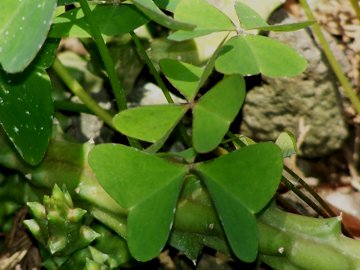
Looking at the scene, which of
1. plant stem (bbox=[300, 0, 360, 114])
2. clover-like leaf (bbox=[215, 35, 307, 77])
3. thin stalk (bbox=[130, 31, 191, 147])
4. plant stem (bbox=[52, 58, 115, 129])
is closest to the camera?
clover-like leaf (bbox=[215, 35, 307, 77])

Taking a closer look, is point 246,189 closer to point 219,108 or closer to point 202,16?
point 219,108

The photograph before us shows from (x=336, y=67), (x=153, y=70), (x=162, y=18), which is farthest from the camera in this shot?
(x=336, y=67)

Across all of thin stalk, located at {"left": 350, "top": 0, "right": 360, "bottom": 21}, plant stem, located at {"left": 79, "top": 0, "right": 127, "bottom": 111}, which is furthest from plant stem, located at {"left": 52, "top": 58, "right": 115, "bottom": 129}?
thin stalk, located at {"left": 350, "top": 0, "right": 360, "bottom": 21}

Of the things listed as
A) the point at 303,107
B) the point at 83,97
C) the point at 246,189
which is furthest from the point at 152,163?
the point at 303,107

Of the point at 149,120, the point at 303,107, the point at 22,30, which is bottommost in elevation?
the point at 303,107

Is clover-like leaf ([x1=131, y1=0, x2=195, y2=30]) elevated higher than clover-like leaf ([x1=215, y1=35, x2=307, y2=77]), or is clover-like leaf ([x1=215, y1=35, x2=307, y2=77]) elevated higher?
clover-like leaf ([x1=131, y1=0, x2=195, y2=30])

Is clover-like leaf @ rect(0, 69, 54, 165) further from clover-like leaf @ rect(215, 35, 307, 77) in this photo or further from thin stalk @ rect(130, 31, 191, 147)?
clover-like leaf @ rect(215, 35, 307, 77)
